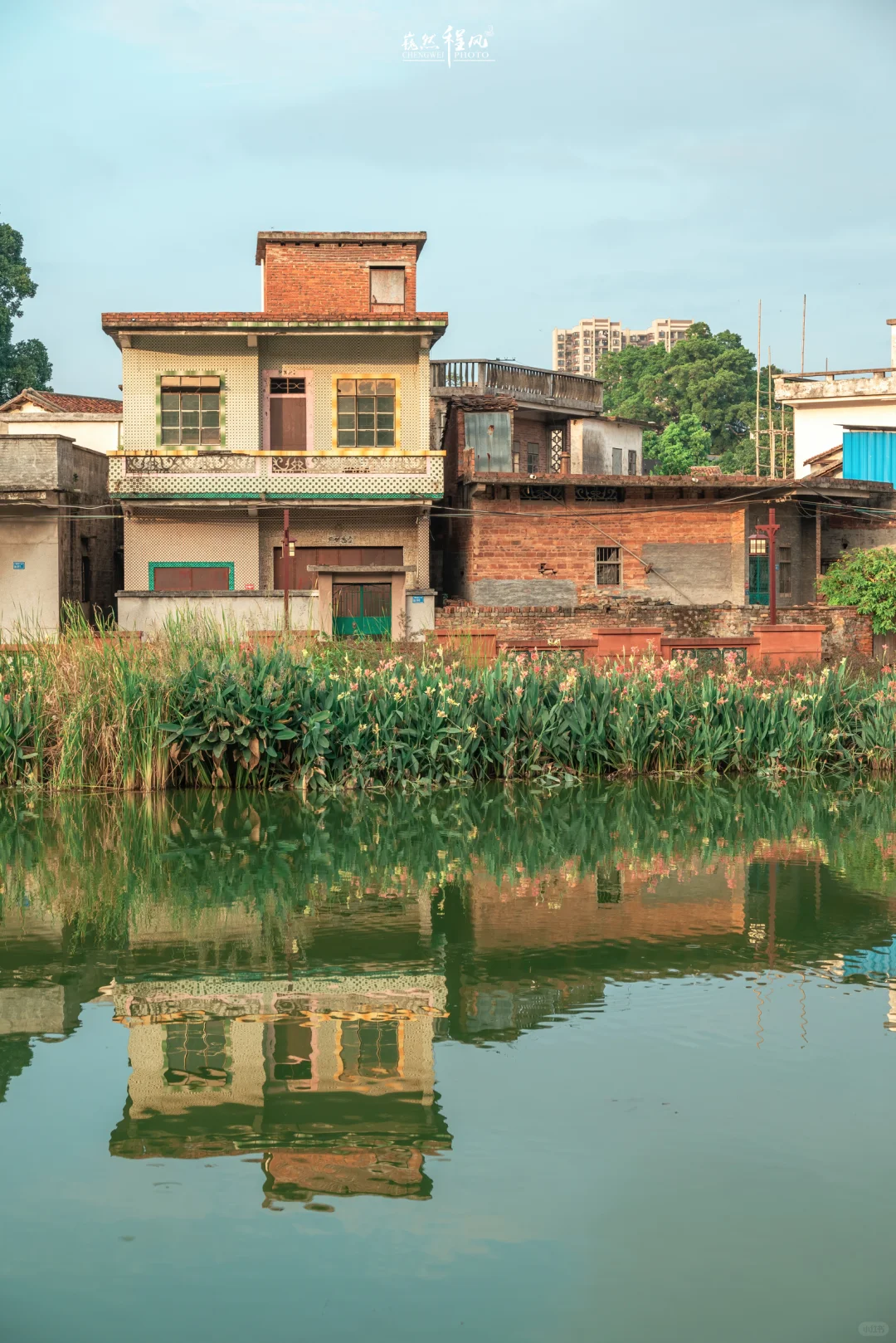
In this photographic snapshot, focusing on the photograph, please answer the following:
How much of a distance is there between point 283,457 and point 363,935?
22.7m

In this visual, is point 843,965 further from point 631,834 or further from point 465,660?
point 465,660

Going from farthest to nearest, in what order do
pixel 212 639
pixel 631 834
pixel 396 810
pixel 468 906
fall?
1. pixel 212 639
2. pixel 396 810
3. pixel 631 834
4. pixel 468 906

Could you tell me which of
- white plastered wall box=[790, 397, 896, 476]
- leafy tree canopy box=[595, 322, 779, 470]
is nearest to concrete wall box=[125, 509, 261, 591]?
white plastered wall box=[790, 397, 896, 476]

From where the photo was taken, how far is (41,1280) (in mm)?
4039

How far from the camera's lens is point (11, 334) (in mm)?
47562

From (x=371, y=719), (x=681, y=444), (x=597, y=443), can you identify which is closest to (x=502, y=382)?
(x=597, y=443)

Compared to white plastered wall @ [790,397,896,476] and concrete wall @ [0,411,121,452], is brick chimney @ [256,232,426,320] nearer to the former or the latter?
concrete wall @ [0,411,121,452]

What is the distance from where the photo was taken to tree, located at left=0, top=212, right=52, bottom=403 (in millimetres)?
46438

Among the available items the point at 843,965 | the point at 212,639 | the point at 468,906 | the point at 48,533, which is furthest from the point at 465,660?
the point at 48,533

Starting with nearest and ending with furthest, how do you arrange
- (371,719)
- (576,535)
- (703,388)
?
1. (371,719)
2. (576,535)
3. (703,388)

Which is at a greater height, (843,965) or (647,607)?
(647,607)

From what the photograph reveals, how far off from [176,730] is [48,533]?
632 inches

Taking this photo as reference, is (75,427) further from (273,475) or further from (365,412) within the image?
(365,412)

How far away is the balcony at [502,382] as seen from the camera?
3938 centimetres
